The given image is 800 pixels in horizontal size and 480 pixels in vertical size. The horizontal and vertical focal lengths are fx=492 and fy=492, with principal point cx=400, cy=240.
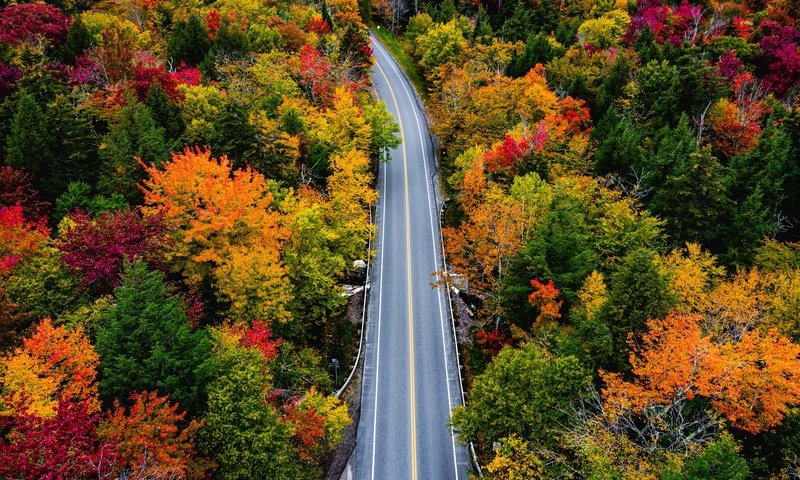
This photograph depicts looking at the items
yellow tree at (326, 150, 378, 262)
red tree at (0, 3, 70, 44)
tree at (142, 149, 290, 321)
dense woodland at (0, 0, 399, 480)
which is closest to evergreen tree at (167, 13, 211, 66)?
dense woodland at (0, 0, 399, 480)

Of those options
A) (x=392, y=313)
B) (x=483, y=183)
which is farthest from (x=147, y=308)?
(x=483, y=183)

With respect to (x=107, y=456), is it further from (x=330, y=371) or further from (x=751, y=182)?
(x=751, y=182)

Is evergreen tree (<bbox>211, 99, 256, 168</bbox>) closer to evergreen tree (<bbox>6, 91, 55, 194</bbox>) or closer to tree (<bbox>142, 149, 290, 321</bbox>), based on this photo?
tree (<bbox>142, 149, 290, 321</bbox>)

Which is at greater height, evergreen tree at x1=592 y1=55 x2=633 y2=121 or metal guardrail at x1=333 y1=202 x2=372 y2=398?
evergreen tree at x1=592 y1=55 x2=633 y2=121

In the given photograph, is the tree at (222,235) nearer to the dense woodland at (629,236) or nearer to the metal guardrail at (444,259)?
the metal guardrail at (444,259)

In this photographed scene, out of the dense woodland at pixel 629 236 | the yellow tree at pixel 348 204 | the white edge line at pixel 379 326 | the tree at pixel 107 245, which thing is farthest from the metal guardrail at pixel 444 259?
the tree at pixel 107 245

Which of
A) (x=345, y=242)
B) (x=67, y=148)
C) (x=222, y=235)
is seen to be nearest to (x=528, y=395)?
(x=345, y=242)
